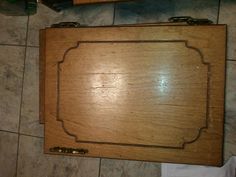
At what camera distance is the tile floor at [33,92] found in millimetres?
A: 1145

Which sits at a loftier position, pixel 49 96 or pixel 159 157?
pixel 49 96

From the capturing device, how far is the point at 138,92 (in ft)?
2.99

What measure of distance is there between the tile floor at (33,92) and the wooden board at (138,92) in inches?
9.9

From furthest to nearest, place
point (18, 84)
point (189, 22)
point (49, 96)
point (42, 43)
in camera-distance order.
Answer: point (18, 84), point (42, 43), point (49, 96), point (189, 22)

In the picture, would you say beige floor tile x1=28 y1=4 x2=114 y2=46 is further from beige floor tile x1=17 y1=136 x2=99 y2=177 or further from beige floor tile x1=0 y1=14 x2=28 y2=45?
beige floor tile x1=17 y1=136 x2=99 y2=177

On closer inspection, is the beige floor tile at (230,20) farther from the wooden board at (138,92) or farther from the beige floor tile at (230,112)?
the wooden board at (138,92)

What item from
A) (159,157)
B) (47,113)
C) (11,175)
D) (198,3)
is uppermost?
(198,3)

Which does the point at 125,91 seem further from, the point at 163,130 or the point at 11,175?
the point at 11,175

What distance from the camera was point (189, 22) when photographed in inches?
35.2

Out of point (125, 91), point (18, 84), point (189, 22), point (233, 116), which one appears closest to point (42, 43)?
point (18, 84)

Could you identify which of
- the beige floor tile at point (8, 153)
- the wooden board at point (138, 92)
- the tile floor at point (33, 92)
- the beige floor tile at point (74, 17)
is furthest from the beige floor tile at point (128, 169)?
the beige floor tile at point (74, 17)

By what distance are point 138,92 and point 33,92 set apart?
60 cm

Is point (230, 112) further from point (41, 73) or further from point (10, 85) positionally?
point (10, 85)

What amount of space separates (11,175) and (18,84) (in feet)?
1.46
